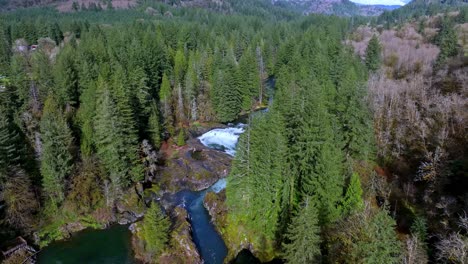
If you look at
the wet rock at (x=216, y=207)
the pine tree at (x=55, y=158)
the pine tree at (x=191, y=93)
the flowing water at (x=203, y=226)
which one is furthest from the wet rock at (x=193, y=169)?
the pine tree at (x=191, y=93)

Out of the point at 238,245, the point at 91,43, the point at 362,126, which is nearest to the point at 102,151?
→ the point at 238,245

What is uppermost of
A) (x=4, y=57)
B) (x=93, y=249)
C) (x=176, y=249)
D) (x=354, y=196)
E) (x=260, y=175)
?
(x=4, y=57)

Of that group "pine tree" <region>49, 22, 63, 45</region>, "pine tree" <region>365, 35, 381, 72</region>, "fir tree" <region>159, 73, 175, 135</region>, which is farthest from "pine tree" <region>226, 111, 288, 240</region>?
"pine tree" <region>49, 22, 63, 45</region>

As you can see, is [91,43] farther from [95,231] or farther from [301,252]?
[301,252]

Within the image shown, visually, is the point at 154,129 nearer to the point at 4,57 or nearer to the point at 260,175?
the point at 260,175

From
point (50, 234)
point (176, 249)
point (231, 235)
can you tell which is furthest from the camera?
point (50, 234)

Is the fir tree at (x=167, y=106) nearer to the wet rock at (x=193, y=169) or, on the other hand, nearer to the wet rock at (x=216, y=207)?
the wet rock at (x=193, y=169)

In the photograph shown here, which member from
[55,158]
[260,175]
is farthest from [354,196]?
[55,158]

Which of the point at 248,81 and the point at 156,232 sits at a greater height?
the point at 248,81
